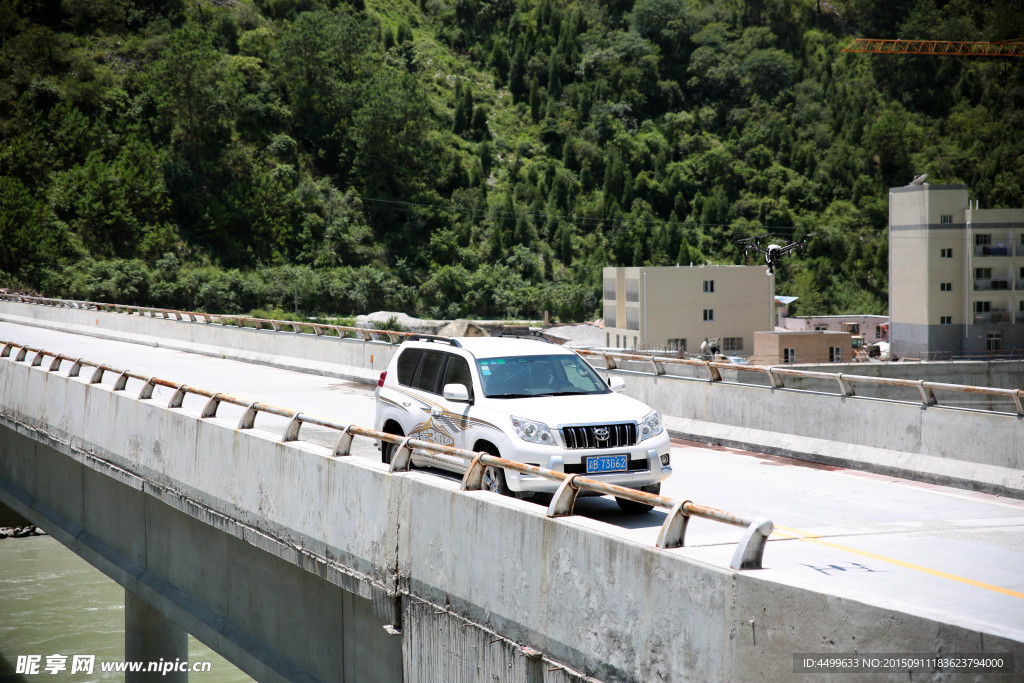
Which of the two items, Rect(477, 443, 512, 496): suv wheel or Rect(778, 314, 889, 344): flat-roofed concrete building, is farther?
Rect(778, 314, 889, 344): flat-roofed concrete building

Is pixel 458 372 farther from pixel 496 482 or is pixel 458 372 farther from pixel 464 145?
pixel 464 145

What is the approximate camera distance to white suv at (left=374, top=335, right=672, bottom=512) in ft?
30.2

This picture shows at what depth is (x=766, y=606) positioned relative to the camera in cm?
514

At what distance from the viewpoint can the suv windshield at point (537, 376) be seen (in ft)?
34.3

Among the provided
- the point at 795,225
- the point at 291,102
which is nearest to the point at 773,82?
the point at 795,225

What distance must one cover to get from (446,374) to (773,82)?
17609 centimetres

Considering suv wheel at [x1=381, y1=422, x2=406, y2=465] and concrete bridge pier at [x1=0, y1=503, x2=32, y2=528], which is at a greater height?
suv wheel at [x1=381, y1=422, x2=406, y2=465]

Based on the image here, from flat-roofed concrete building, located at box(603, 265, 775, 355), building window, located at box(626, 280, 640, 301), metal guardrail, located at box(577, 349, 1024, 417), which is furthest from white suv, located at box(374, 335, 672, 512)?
building window, located at box(626, 280, 640, 301)

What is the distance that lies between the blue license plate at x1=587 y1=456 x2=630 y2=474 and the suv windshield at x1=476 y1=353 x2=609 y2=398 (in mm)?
1382

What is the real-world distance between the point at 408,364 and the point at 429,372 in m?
0.62

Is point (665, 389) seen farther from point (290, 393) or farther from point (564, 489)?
point (564, 489)

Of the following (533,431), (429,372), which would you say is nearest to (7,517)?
(429,372)

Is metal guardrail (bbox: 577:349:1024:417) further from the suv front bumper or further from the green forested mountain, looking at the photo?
the green forested mountain

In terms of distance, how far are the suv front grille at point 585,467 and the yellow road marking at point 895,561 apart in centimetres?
132
